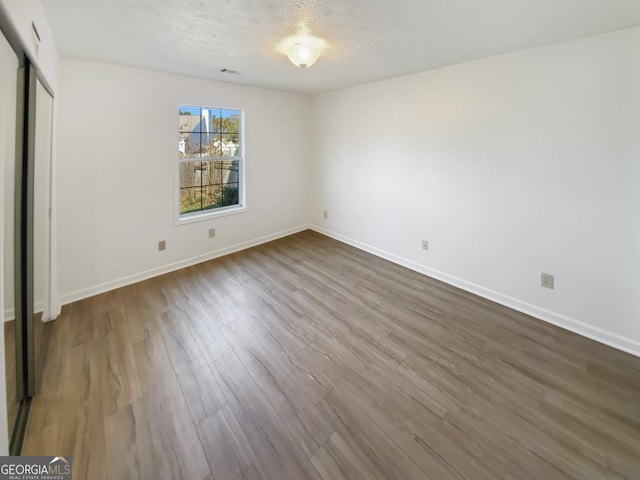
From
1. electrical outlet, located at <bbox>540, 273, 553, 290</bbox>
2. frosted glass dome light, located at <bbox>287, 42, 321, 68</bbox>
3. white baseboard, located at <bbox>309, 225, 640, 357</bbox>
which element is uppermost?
frosted glass dome light, located at <bbox>287, 42, 321, 68</bbox>

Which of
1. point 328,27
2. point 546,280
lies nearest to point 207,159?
point 328,27

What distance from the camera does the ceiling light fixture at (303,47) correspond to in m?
2.19

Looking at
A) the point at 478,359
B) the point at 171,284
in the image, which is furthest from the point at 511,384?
the point at 171,284

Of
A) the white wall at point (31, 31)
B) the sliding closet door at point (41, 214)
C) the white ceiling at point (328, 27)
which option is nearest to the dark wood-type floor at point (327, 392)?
→ the sliding closet door at point (41, 214)

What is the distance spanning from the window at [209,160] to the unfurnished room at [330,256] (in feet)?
0.10

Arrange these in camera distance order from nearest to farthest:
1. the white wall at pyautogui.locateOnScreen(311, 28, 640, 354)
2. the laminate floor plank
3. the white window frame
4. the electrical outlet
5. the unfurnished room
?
the laminate floor plank, the unfurnished room, the white wall at pyautogui.locateOnScreen(311, 28, 640, 354), the electrical outlet, the white window frame

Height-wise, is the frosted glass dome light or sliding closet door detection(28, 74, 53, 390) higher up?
the frosted glass dome light

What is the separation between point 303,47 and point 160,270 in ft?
9.69

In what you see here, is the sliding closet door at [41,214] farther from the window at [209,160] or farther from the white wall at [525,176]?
the white wall at [525,176]

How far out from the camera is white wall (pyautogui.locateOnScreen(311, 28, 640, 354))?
7.09 feet

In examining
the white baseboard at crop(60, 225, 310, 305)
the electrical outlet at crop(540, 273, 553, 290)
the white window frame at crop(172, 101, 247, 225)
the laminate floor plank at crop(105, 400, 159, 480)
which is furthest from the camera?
the white window frame at crop(172, 101, 247, 225)

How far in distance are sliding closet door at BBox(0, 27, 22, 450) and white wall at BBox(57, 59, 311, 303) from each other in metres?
1.69
